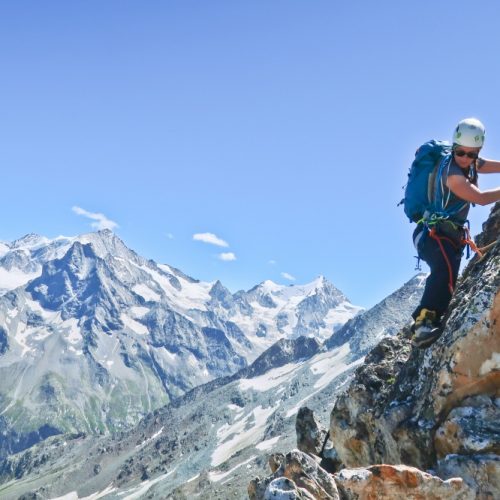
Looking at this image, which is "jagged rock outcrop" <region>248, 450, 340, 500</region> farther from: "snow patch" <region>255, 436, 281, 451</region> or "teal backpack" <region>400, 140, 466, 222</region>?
"snow patch" <region>255, 436, 281, 451</region>

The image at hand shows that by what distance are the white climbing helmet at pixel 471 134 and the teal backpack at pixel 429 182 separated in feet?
1.35

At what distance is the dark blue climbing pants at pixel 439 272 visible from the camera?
11.0 metres

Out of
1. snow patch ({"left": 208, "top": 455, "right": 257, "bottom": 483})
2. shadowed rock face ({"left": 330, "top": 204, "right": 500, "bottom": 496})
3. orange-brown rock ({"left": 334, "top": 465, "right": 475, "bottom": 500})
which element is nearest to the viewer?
orange-brown rock ({"left": 334, "top": 465, "right": 475, "bottom": 500})

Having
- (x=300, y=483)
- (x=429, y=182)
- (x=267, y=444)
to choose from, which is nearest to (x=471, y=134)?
(x=429, y=182)

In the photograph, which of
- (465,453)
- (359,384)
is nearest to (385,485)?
(465,453)

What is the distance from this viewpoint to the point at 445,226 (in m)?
11.0

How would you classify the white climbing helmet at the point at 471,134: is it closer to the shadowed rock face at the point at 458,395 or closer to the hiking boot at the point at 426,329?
the shadowed rock face at the point at 458,395

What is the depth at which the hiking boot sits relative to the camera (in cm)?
1083

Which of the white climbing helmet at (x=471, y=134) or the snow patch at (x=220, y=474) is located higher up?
the white climbing helmet at (x=471, y=134)

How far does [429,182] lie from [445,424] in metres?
4.72

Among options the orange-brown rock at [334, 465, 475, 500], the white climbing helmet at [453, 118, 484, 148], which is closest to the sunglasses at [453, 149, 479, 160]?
the white climbing helmet at [453, 118, 484, 148]

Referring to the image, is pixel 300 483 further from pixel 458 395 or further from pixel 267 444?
pixel 267 444

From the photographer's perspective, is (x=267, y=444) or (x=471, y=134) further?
(x=267, y=444)

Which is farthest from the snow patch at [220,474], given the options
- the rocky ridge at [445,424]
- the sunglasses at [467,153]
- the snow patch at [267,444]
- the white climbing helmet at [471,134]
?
the white climbing helmet at [471,134]
